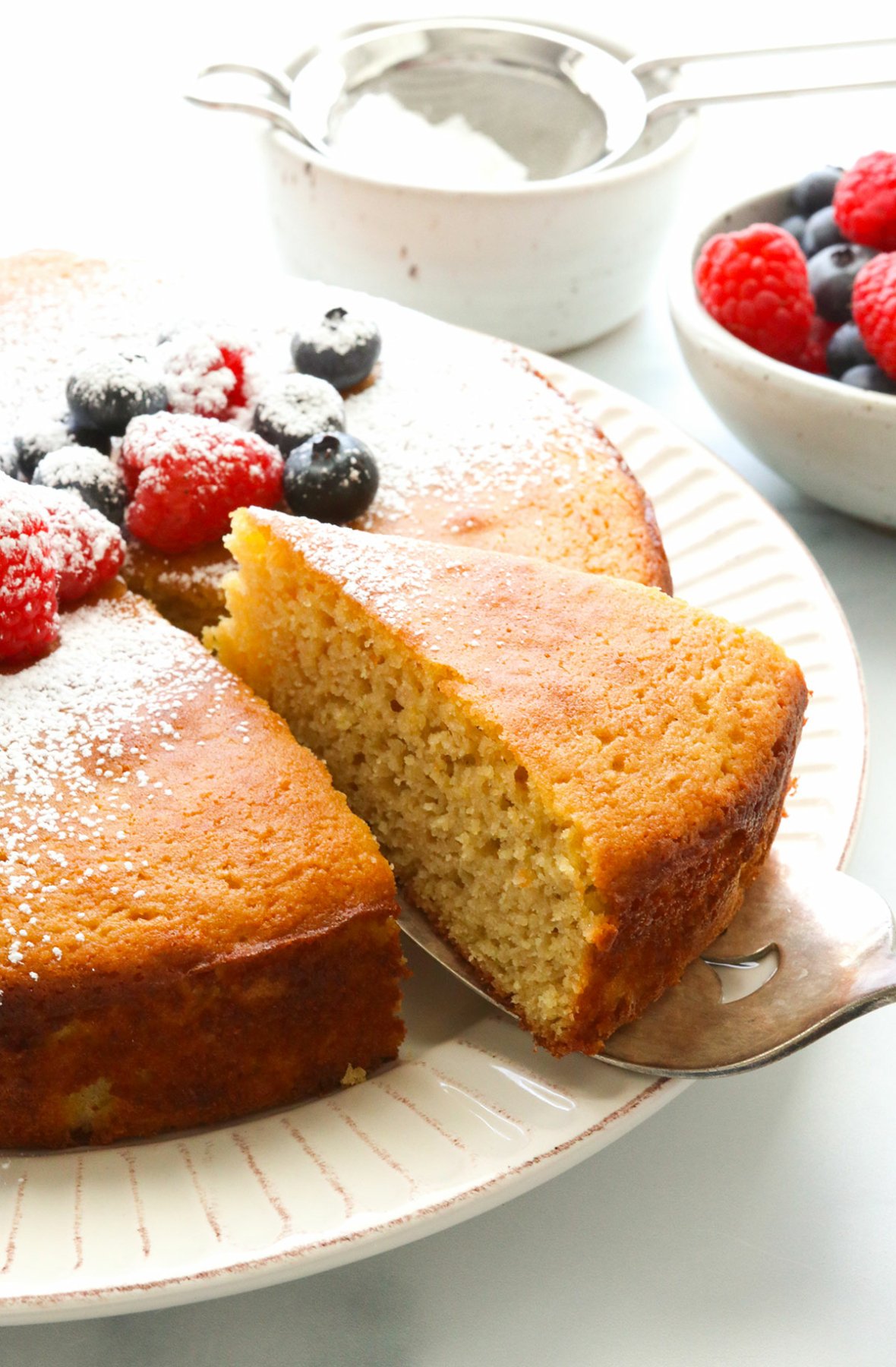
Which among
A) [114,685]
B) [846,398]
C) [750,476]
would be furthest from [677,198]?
[114,685]

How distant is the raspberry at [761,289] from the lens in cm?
253

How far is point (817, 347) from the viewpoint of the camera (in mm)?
2623

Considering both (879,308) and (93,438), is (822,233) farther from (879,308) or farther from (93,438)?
(93,438)

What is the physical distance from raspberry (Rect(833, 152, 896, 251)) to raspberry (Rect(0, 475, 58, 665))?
1.66 meters

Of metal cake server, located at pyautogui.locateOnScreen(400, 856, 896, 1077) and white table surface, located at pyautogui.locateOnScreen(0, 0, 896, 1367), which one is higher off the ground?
metal cake server, located at pyautogui.locateOnScreen(400, 856, 896, 1077)

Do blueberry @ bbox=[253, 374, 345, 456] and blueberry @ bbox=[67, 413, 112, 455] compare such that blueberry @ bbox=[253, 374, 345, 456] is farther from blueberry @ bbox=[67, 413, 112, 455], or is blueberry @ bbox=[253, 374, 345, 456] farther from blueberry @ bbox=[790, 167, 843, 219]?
blueberry @ bbox=[790, 167, 843, 219]

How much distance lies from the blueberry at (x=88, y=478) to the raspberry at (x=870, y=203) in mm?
1483

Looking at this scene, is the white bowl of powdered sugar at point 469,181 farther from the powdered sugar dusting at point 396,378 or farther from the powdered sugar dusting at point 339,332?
the powdered sugar dusting at point 339,332

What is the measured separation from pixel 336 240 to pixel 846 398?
3.96ft

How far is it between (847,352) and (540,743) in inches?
→ 50.2

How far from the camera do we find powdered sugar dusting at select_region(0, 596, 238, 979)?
1531mm

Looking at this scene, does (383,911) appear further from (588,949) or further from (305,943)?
(588,949)

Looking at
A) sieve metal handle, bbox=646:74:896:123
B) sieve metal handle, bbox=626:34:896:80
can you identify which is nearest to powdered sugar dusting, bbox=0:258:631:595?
sieve metal handle, bbox=646:74:896:123

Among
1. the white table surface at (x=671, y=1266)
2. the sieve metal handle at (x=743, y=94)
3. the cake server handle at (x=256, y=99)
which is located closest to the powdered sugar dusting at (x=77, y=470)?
the white table surface at (x=671, y=1266)
